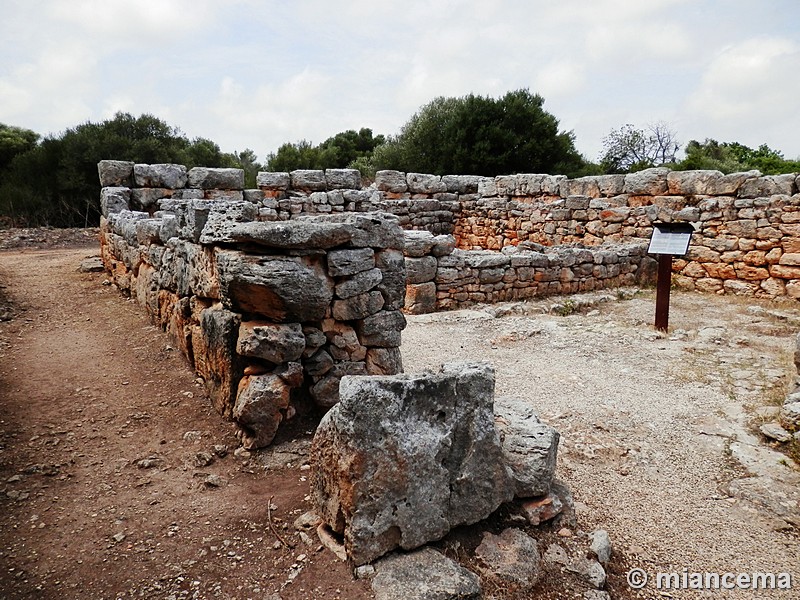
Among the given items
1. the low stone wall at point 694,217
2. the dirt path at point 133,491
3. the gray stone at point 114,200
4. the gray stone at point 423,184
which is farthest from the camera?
the gray stone at point 423,184

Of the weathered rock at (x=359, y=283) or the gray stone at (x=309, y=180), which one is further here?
the gray stone at (x=309, y=180)

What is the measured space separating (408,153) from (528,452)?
834 inches

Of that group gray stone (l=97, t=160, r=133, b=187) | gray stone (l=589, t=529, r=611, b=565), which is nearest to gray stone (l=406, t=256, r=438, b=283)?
gray stone (l=589, t=529, r=611, b=565)

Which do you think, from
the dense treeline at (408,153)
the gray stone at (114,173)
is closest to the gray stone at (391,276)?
the gray stone at (114,173)

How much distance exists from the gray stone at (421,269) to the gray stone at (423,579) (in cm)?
607

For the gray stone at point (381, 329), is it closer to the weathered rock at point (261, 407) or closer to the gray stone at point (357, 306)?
the gray stone at point (357, 306)

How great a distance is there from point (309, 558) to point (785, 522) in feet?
9.36

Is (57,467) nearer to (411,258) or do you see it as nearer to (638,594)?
(638,594)

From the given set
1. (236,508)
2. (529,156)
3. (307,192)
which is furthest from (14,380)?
(529,156)

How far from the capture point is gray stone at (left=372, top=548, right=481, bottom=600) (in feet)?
7.94

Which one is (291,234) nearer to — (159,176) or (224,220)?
(224,220)

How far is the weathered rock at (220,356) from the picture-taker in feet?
13.1

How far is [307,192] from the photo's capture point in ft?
45.1

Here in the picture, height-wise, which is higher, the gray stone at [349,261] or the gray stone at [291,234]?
the gray stone at [291,234]
